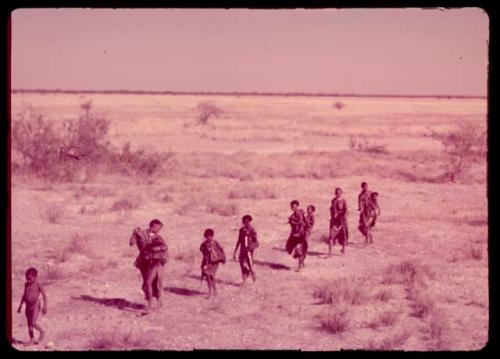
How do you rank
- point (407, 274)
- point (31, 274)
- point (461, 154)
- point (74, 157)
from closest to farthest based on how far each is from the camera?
point (31, 274), point (407, 274), point (74, 157), point (461, 154)

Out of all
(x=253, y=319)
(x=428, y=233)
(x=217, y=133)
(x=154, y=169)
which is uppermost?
→ (x=217, y=133)

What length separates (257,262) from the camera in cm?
1159

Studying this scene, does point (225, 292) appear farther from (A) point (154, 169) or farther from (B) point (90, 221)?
(A) point (154, 169)

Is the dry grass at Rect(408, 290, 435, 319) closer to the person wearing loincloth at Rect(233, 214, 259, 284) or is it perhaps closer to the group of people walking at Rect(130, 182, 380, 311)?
the group of people walking at Rect(130, 182, 380, 311)

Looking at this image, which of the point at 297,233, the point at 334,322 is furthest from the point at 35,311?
the point at 297,233

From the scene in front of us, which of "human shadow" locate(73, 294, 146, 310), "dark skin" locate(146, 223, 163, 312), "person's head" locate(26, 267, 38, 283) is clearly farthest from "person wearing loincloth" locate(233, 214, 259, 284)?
"person's head" locate(26, 267, 38, 283)

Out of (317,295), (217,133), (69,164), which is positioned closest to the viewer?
(317,295)

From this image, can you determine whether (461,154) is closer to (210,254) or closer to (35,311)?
(210,254)

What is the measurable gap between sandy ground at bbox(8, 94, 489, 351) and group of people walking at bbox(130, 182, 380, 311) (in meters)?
0.29

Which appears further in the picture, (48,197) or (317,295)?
(48,197)

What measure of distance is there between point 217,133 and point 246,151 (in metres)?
8.93

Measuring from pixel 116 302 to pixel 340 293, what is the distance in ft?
10.2
